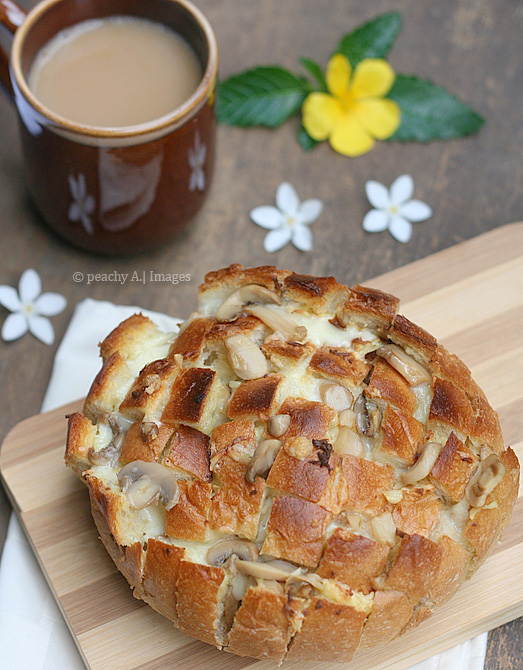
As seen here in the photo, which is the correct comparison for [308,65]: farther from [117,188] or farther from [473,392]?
[473,392]

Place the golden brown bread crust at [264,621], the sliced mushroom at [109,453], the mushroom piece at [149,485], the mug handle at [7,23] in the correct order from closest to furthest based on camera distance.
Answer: the golden brown bread crust at [264,621] < the mushroom piece at [149,485] < the sliced mushroom at [109,453] < the mug handle at [7,23]

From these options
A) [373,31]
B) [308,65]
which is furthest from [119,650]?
[373,31]

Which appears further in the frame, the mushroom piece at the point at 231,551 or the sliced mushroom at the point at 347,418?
the sliced mushroom at the point at 347,418

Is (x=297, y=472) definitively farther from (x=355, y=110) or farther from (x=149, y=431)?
(x=355, y=110)

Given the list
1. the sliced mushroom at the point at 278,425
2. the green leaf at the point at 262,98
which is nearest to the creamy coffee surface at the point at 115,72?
the green leaf at the point at 262,98

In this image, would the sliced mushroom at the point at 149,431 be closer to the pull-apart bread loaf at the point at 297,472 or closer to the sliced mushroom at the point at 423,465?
the pull-apart bread loaf at the point at 297,472

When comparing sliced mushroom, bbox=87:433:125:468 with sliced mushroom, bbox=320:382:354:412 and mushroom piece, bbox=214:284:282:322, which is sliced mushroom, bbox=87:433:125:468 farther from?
sliced mushroom, bbox=320:382:354:412
